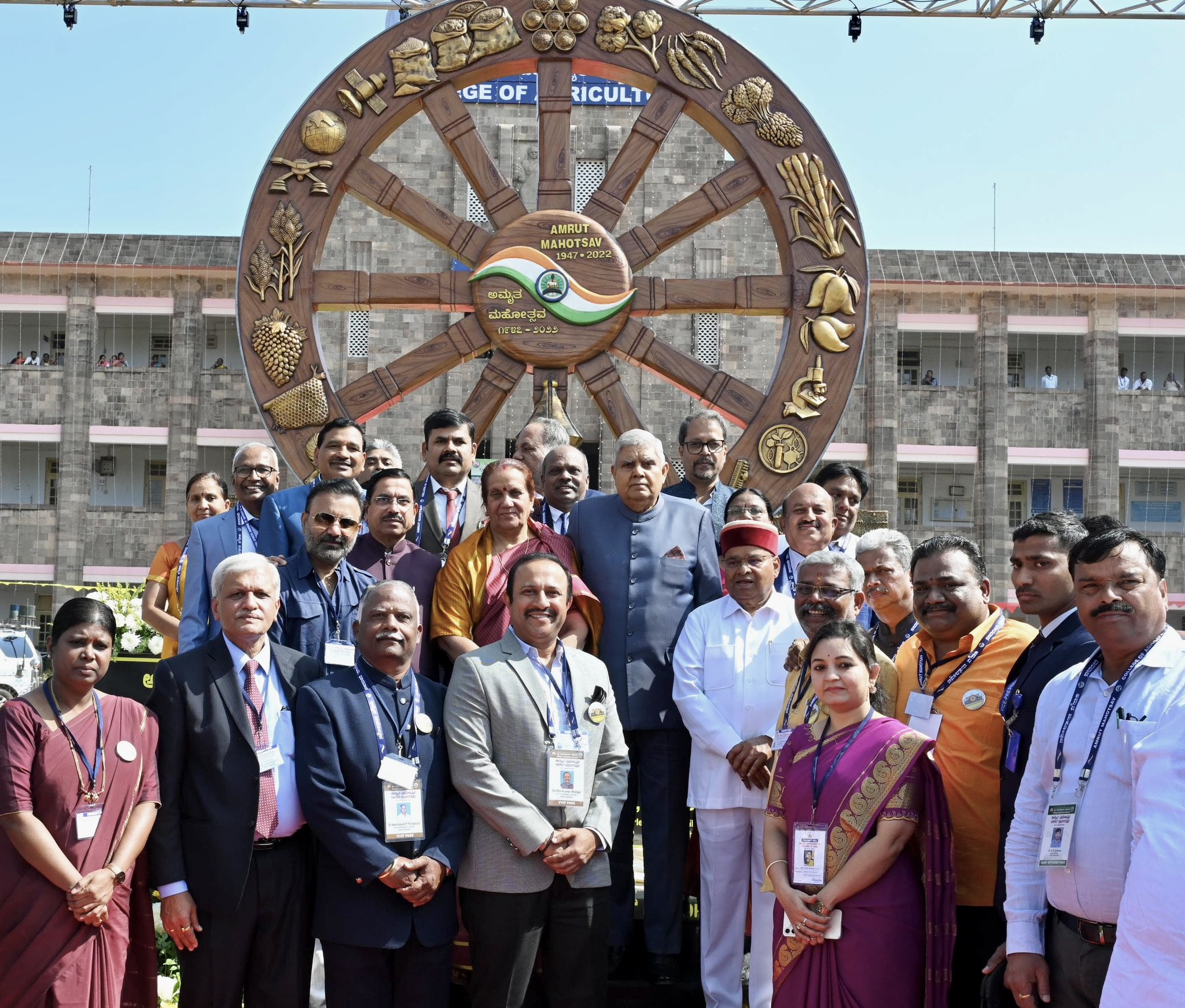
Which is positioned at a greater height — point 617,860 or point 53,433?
point 53,433

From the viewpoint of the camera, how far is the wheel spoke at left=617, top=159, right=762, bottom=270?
6.47 metres

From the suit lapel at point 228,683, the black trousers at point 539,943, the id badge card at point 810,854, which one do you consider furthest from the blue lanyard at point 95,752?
the id badge card at point 810,854

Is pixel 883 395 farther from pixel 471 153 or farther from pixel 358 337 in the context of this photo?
pixel 471 153

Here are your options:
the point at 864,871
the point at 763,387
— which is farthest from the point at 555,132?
the point at 763,387

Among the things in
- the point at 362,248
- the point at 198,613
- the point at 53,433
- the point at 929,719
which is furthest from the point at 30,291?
the point at 929,719

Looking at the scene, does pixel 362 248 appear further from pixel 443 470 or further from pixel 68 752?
pixel 68 752

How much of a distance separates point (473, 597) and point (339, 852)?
1.16 m

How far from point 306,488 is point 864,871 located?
9.31 ft

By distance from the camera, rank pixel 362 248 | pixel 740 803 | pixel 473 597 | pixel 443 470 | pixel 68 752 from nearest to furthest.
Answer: pixel 68 752 → pixel 740 803 → pixel 473 597 → pixel 443 470 → pixel 362 248

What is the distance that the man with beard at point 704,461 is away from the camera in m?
5.59

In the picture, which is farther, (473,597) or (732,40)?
(732,40)

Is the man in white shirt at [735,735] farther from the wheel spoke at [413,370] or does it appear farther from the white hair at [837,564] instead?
the wheel spoke at [413,370]

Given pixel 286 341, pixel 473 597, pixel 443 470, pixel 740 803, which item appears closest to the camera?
pixel 740 803

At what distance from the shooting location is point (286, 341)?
6328 millimetres
